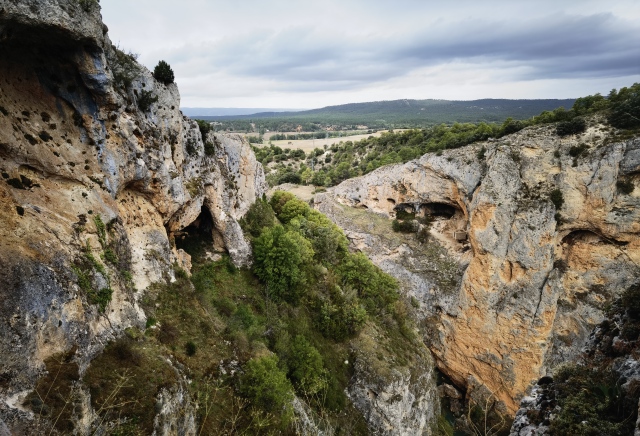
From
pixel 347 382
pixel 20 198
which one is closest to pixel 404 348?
pixel 347 382

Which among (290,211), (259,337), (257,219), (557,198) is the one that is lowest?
(259,337)

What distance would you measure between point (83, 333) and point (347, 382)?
57.8 ft

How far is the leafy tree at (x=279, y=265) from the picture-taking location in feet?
84.2

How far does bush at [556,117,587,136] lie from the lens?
1319 inches

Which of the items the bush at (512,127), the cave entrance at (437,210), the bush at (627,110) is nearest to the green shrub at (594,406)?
the bush at (627,110)

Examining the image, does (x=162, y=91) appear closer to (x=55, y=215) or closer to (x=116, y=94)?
(x=116, y=94)

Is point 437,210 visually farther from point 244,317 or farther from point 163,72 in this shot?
point 163,72

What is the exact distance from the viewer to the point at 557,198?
33.1m

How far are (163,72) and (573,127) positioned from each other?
37.7 m

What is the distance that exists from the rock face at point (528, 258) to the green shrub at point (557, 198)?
0.10 m

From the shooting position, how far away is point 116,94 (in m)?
16.2

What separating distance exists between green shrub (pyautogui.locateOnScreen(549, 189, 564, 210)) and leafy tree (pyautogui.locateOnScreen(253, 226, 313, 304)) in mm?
26230

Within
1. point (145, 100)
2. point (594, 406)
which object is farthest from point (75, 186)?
point (594, 406)

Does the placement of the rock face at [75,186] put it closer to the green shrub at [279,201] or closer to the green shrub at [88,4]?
the green shrub at [88,4]
